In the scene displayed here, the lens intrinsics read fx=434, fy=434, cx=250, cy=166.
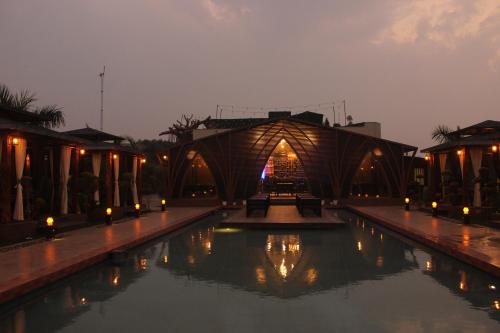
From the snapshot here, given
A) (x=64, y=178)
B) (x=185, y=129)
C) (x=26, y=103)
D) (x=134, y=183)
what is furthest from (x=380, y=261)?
(x=185, y=129)

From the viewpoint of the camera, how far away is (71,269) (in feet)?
27.3

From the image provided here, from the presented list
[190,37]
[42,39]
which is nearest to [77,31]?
[42,39]

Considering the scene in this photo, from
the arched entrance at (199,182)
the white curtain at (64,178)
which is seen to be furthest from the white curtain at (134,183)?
the arched entrance at (199,182)

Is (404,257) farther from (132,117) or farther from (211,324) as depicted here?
(132,117)

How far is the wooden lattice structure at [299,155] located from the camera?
28.0 metres

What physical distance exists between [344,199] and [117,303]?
73.6 ft

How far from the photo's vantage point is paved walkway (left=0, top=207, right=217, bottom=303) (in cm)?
705

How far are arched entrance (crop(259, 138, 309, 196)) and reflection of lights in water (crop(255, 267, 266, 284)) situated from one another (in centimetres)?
2512

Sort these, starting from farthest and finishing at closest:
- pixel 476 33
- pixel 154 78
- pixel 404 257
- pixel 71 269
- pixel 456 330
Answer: pixel 154 78 < pixel 476 33 < pixel 404 257 < pixel 71 269 < pixel 456 330

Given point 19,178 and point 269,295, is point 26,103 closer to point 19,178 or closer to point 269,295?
point 19,178

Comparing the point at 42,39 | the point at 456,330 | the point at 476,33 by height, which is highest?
the point at 42,39

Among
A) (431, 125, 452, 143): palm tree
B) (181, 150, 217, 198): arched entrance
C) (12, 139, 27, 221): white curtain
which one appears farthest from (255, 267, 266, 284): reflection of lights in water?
(431, 125, 452, 143): palm tree

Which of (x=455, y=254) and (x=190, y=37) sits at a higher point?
(x=190, y=37)

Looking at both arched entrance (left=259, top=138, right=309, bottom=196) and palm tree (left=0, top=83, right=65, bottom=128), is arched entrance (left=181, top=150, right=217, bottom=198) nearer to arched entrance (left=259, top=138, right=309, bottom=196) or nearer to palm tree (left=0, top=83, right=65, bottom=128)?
arched entrance (left=259, top=138, right=309, bottom=196)
